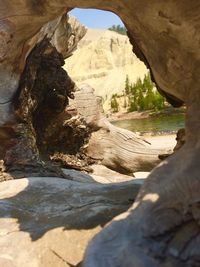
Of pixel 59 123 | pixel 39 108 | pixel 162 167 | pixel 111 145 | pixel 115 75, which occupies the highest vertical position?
pixel 162 167

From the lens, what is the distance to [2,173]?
12.3ft

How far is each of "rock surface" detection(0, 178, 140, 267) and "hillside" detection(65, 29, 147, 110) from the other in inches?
1435

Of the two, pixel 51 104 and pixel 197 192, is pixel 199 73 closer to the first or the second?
pixel 197 192

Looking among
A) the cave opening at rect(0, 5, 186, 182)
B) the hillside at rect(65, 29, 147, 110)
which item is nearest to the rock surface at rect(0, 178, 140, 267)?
the cave opening at rect(0, 5, 186, 182)

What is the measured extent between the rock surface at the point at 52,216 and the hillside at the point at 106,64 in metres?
36.5

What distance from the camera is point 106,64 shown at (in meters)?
45.0

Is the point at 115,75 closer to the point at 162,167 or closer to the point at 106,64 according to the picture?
the point at 106,64

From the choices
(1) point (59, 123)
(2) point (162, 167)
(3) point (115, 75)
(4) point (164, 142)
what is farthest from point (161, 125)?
(3) point (115, 75)

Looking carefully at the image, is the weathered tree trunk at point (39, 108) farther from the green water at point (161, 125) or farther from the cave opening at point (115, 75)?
the cave opening at point (115, 75)

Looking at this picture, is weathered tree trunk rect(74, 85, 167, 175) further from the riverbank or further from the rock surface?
the rock surface

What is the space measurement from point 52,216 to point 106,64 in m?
42.9

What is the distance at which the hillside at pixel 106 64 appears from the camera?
1614 inches

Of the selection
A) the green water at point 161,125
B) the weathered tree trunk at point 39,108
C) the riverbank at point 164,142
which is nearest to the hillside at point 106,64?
the green water at point 161,125

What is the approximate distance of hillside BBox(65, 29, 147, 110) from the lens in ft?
135
